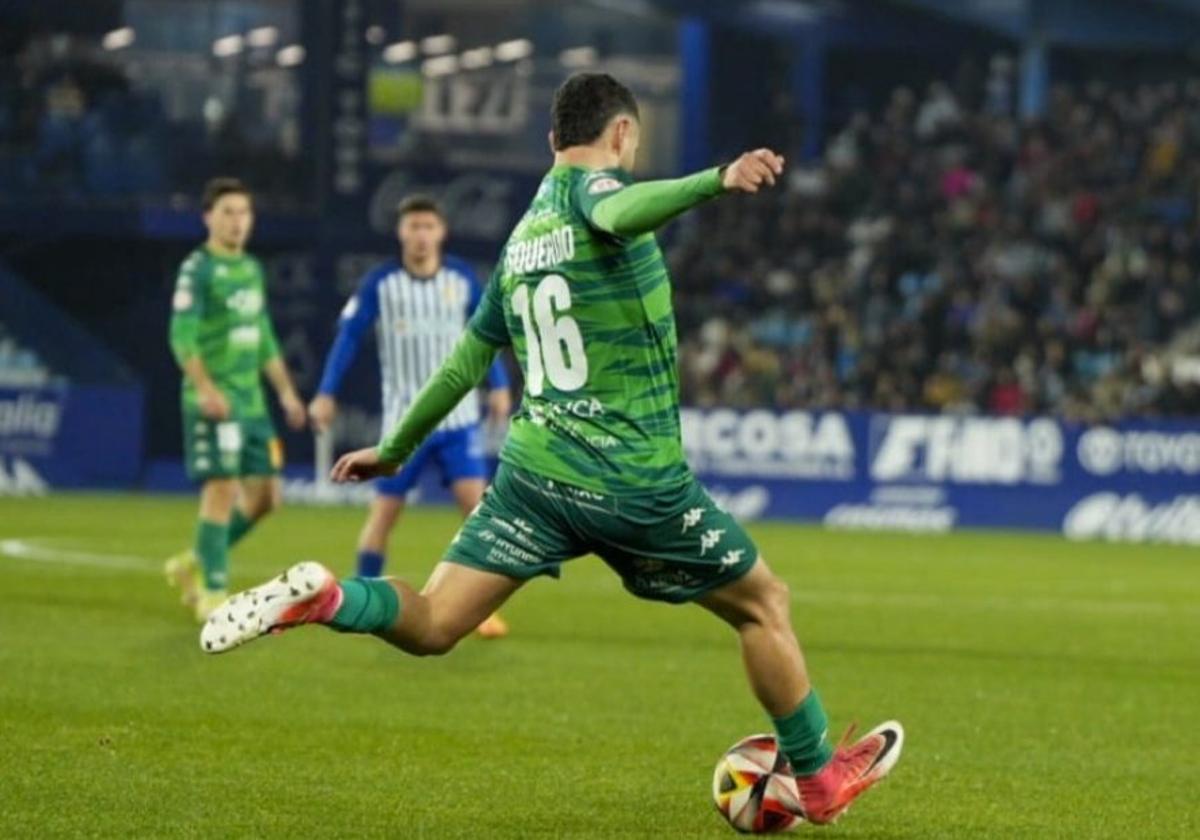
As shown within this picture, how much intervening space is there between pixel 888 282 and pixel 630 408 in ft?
96.1

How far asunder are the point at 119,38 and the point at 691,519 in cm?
2820

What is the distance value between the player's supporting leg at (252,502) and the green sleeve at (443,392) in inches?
277

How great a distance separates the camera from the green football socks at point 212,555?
1455cm

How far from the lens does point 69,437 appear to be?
102ft

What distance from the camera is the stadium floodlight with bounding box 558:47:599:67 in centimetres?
3841

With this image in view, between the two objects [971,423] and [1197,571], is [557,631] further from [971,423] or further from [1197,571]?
[971,423]

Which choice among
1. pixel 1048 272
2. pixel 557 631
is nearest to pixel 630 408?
pixel 557 631

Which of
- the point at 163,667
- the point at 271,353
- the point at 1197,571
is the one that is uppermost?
the point at 271,353

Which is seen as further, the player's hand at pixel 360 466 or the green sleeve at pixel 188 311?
the green sleeve at pixel 188 311

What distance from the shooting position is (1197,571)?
21.4 meters

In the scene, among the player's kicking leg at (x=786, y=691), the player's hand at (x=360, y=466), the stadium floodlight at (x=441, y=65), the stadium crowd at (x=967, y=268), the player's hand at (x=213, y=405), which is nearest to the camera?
the player's kicking leg at (x=786, y=691)

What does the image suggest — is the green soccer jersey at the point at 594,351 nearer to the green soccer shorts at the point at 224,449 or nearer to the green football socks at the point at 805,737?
the green football socks at the point at 805,737

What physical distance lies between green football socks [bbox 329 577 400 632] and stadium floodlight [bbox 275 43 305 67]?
2830cm

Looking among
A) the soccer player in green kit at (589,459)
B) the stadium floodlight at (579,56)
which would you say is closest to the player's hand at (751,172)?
the soccer player in green kit at (589,459)
